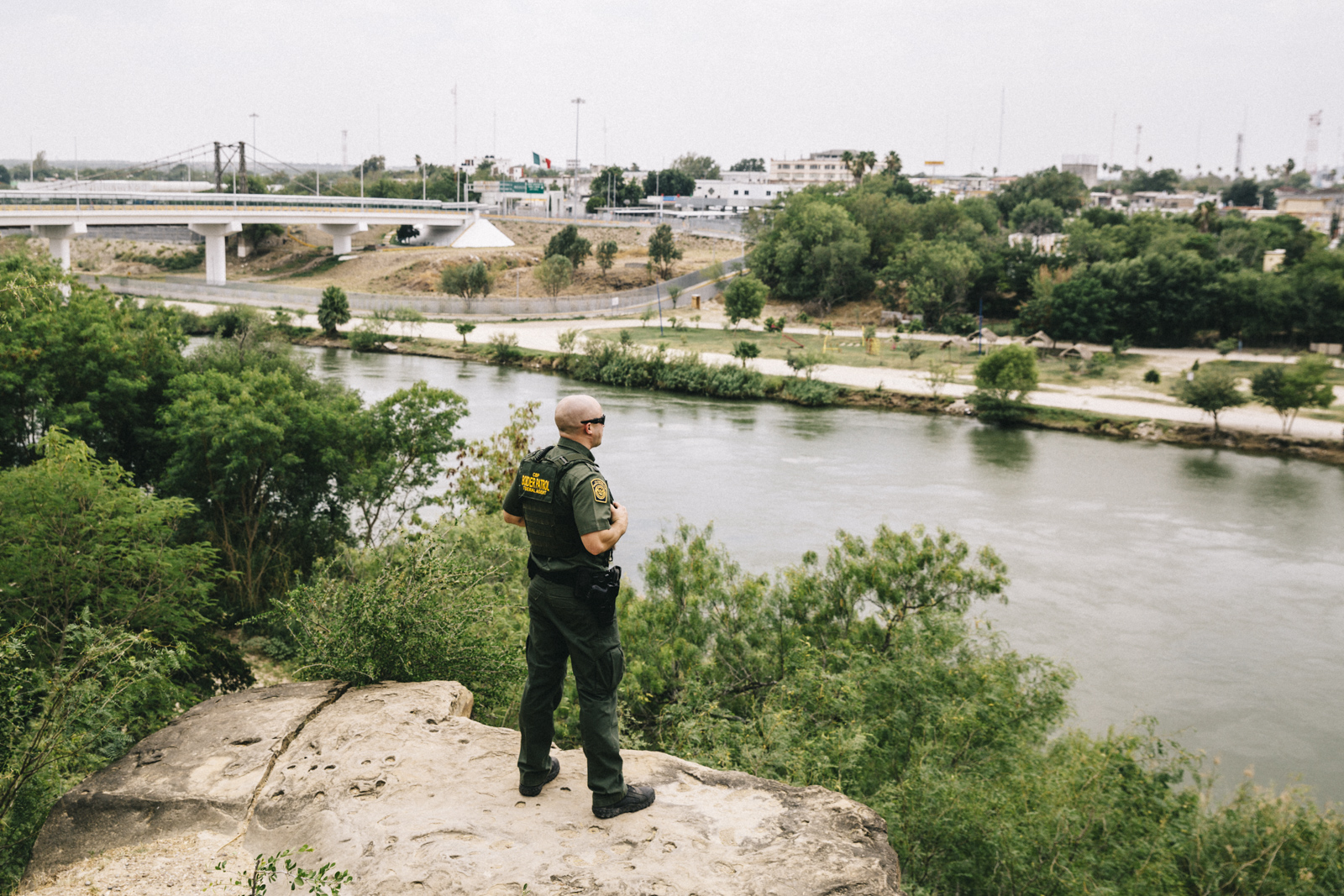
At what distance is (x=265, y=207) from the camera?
7050 centimetres

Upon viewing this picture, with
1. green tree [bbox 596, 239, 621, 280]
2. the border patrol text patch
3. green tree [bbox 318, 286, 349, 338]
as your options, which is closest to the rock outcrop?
the border patrol text patch

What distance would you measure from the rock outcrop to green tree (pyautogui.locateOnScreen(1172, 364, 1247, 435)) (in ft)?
104

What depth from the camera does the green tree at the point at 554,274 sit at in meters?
60.9

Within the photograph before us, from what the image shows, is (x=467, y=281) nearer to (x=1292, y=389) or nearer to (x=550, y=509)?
(x=1292, y=389)

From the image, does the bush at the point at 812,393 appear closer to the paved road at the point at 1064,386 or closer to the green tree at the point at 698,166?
the paved road at the point at 1064,386

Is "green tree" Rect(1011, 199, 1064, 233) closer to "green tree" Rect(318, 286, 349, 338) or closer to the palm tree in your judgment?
the palm tree

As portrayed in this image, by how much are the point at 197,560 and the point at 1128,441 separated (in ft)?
94.4

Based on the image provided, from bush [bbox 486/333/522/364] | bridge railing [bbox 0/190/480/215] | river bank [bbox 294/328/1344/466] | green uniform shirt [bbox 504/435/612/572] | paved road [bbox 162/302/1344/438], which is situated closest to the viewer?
green uniform shirt [bbox 504/435/612/572]

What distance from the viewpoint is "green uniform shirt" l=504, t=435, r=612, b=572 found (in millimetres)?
4520

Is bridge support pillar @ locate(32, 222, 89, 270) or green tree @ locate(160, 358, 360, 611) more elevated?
bridge support pillar @ locate(32, 222, 89, 270)

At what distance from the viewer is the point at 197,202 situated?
213 ft

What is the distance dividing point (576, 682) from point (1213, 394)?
32520 millimetres

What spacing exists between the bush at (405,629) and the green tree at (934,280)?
4849 centimetres

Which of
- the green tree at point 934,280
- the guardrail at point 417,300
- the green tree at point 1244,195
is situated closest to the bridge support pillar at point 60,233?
the guardrail at point 417,300
